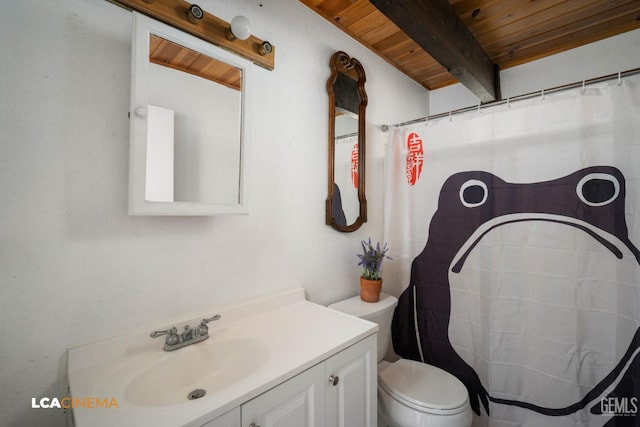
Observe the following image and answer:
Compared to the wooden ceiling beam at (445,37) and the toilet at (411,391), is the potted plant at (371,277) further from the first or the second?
the wooden ceiling beam at (445,37)

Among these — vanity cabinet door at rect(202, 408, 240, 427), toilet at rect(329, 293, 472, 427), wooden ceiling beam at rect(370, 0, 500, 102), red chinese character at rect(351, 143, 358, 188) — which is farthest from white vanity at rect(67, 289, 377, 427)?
wooden ceiling beam at rect(370, 0, 500, 102)

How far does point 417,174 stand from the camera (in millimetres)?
1604

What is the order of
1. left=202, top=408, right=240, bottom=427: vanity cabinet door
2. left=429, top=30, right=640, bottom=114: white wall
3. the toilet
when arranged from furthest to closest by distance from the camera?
left=429, top=30, right=640, bottom=114: white wall, the toilet, left=202, top=408, right=240, bottom=427: vanity cabinet door

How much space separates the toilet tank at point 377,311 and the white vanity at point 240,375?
0.93ft

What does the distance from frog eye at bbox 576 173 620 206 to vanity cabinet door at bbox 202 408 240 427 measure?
154 centimetres

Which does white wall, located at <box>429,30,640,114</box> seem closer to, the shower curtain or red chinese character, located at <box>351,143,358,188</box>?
the shower curtain

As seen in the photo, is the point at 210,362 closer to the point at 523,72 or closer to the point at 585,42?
the point at 523,72

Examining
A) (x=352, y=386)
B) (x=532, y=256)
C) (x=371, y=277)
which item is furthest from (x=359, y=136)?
(x=352, y=386)

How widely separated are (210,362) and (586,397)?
158cm

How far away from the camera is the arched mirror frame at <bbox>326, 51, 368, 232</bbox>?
4.70 feet

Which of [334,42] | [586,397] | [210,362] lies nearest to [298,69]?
[334,42]

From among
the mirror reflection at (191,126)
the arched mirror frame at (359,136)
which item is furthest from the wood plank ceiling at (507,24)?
the mirror reflection at (191,126)

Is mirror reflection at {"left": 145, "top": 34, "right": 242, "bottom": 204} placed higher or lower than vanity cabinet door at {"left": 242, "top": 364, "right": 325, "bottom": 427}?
higher

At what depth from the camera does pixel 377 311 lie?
1.35m
